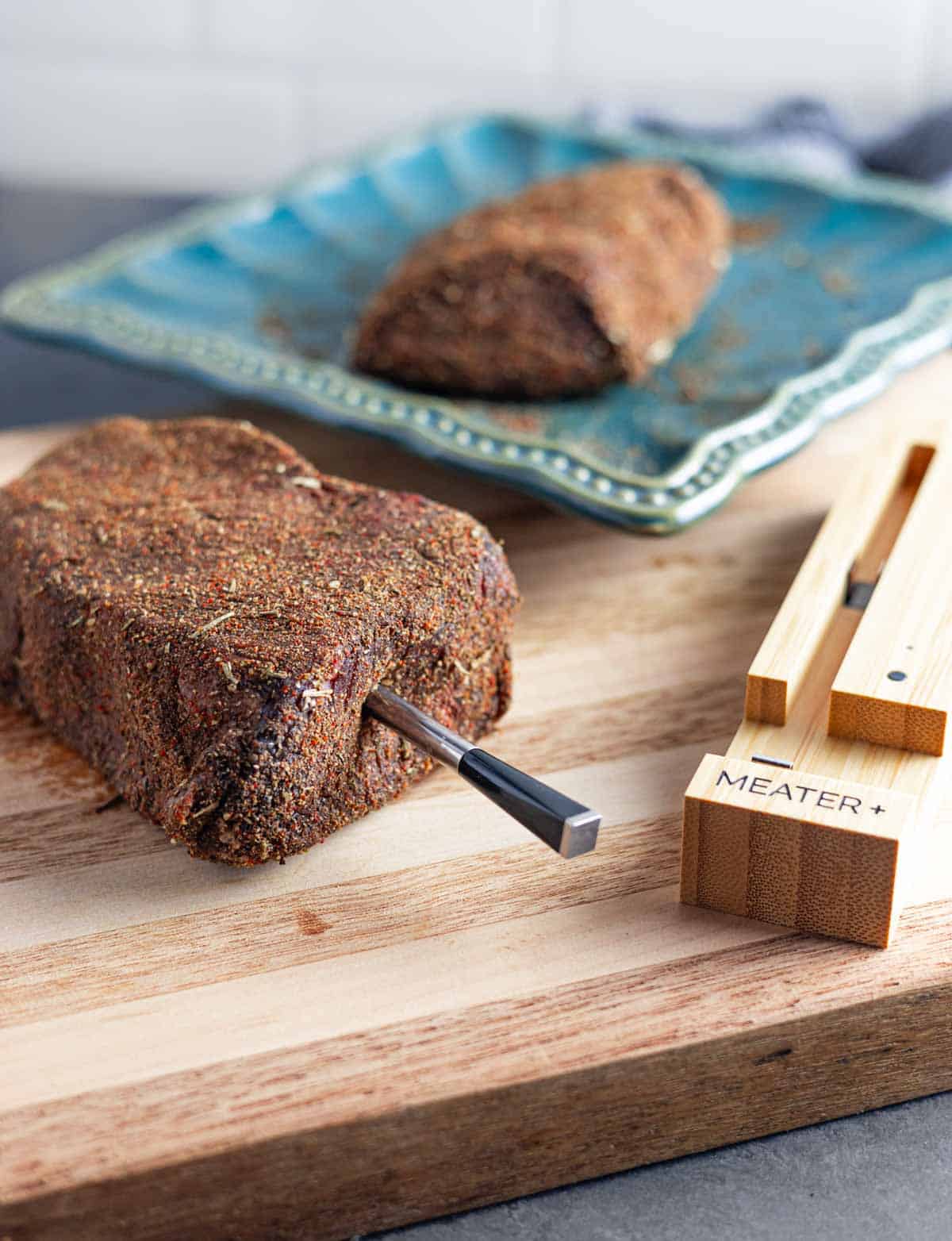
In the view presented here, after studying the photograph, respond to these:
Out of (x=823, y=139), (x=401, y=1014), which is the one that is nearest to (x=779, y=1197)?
(x=401, y=1014)

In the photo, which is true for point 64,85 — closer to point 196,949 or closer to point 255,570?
point 255,570

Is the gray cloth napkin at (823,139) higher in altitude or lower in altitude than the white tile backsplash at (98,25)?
lower

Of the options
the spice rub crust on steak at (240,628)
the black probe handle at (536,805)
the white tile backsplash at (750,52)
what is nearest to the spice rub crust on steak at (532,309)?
the spice rub crust on steak at (240,628)

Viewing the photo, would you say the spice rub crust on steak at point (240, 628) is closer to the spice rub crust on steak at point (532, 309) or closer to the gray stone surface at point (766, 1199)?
the gray stone surface at point (766, 1199)

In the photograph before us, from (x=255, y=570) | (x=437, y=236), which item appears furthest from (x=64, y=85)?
(x=255, y=570)

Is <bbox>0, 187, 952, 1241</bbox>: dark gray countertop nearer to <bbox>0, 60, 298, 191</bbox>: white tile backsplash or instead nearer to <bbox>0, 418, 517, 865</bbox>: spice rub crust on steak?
<bbox>0, 418, 517, 865</bbox>: spice rub crust on steak

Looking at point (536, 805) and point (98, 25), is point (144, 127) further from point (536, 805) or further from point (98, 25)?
point (536, 805)

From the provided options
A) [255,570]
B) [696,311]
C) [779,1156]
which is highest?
[696,311]
